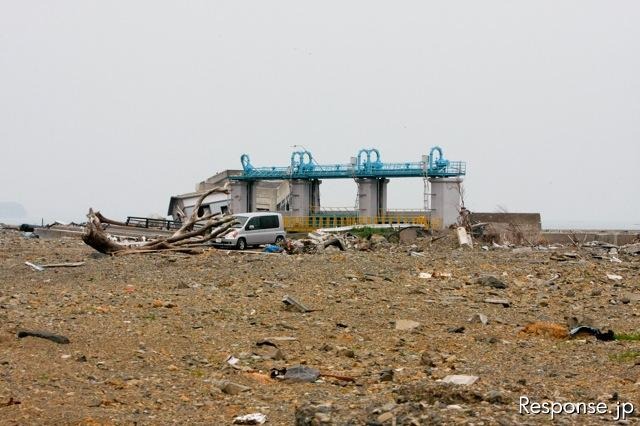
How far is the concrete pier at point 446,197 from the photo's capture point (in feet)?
180

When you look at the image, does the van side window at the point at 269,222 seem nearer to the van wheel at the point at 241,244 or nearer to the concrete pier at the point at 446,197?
Answer: the van wheel at the point at 241,244

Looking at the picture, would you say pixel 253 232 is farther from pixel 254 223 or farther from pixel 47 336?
pixel 47 336

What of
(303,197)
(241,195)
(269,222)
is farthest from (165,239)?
(241,195)

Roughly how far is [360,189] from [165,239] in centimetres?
3363

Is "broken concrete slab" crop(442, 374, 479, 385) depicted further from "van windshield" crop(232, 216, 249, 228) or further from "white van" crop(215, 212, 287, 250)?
"van windshield" crop(232, 216, 249, 228)

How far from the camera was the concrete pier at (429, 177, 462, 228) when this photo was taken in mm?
54781

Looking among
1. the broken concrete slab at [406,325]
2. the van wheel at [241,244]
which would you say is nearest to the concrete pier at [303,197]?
the van wheel at [241,244]

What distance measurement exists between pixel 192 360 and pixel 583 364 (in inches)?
A: 175

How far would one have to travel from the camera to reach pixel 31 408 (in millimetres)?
7227

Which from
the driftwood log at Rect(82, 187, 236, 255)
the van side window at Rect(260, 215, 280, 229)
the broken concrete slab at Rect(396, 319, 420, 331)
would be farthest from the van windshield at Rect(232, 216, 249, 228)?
the broken concrete slab at Rect(396, 319, 420, 331)

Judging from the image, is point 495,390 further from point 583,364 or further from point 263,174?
point 263,174

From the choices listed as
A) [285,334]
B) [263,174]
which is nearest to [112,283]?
[285,334]

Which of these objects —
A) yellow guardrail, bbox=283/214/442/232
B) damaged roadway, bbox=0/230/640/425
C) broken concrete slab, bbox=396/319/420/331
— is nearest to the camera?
damaged roadway, bbox=0/230/640/425

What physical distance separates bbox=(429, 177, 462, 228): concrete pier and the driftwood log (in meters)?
28.9
